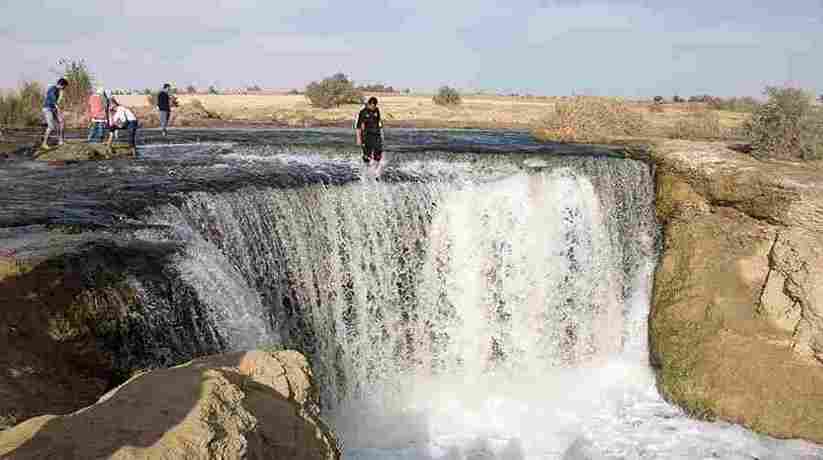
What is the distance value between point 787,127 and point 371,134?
1022 centimetres

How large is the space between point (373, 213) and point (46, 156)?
7.56 meters

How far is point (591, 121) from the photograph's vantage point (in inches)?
919

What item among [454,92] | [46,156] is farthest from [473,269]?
[454,92]

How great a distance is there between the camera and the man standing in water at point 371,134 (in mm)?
12594

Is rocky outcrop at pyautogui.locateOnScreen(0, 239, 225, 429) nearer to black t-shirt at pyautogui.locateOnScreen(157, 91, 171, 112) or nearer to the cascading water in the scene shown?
the cascading water

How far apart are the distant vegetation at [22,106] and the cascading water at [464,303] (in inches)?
647

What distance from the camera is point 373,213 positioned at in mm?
10953

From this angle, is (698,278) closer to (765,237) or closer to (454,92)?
(765,237)

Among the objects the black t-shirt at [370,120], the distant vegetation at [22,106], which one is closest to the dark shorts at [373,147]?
the black t-shirt at [370,120]

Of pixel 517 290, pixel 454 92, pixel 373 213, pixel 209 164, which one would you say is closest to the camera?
pixel 373 213

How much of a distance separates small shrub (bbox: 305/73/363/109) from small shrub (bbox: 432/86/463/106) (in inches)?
200

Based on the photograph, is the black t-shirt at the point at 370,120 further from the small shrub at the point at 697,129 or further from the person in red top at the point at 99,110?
the small shrub at the point at 697,129

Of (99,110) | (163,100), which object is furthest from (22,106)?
(99,110)

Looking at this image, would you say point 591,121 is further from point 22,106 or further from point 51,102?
point 22,106
